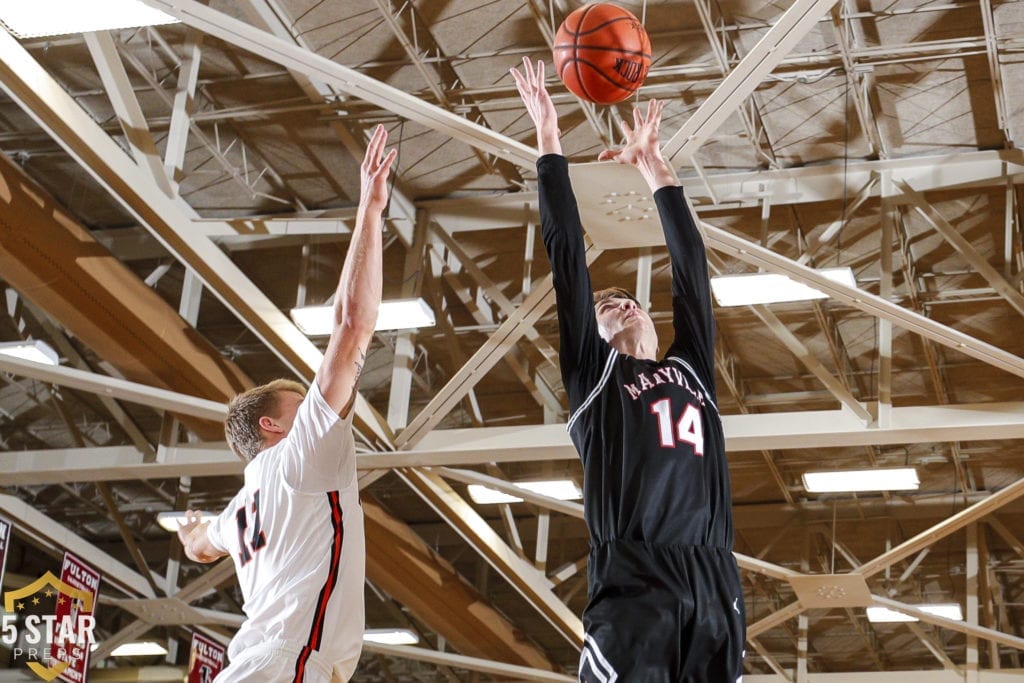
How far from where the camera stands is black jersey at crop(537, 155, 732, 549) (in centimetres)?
425

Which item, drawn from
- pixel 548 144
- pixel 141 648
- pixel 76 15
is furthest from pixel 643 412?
pixel 141 648

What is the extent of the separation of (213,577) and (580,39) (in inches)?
505

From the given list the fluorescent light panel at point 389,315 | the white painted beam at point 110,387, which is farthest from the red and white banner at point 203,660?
the fluorescent light panel at point 389,315

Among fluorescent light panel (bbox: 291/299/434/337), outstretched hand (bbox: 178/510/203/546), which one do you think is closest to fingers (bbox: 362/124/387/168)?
outstretched hand (bbox: 178/510/203/546)

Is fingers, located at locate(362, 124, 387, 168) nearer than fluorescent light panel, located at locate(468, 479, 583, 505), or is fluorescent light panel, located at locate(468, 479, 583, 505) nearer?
fingers, located at locate(362, 124, 387, 168)

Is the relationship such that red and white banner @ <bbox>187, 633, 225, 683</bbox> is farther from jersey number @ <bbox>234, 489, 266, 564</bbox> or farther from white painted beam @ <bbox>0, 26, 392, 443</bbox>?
jersey number @ <bbox>234, 489, 266, 564</bbox>

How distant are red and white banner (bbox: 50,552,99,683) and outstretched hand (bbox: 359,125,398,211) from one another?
479 inches

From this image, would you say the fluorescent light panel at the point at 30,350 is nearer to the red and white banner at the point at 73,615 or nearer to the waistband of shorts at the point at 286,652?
the red and white banner at the point at 73,615

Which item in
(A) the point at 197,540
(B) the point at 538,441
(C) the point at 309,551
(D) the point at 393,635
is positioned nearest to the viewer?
(C) the point at 309,551

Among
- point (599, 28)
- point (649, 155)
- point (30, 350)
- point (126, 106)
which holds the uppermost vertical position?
point (126, 106)

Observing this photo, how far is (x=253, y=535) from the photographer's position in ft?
16.9

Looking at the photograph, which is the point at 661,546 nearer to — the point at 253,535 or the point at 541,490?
the point at 253,535

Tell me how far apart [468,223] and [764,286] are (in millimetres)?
4011

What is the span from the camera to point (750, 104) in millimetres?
13844
